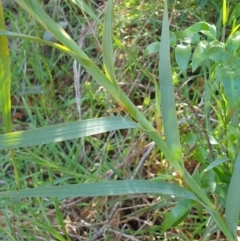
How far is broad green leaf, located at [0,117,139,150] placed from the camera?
75 cm

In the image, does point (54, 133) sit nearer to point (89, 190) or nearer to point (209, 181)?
point (89, 190)

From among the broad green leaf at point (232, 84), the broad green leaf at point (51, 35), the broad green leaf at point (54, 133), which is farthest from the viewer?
the broad green leaf at point (51, 35)

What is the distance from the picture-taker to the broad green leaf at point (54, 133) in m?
0.75

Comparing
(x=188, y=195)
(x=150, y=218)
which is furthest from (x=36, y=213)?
(x=188, y=195)

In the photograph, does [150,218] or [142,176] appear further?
[142,176]

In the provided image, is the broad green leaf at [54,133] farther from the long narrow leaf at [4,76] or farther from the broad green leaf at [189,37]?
the broad green leaf at [189,37]

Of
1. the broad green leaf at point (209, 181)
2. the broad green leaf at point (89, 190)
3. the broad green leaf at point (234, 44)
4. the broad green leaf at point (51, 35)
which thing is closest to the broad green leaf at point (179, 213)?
the broad green leaf at point (209, 181)

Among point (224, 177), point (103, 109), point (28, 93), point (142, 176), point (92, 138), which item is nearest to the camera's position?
point (224, 177)

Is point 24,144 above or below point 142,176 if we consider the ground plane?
above

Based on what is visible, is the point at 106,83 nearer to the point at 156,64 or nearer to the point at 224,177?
the point at 224,177

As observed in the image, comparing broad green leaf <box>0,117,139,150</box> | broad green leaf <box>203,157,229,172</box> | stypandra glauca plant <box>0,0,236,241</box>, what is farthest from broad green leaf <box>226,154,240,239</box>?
broad green leaf <box>0,117,139,150</box>

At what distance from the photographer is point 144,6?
1.91m

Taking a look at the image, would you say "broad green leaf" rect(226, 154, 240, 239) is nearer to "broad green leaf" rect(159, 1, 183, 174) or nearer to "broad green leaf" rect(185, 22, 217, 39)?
"broad green leaf" rect(159, 1, 183, 174)

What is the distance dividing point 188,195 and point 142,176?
2.19 feet
